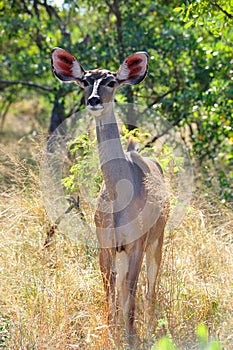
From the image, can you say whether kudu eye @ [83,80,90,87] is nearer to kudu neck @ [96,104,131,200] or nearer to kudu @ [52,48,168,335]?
kudu @ [52,48,168,335]

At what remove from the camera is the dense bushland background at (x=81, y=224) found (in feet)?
16.4

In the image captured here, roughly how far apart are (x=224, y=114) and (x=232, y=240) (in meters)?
2.21

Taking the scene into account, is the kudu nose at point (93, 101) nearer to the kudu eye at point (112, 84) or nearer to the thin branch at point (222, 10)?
the kudu eye at point (112, 84)

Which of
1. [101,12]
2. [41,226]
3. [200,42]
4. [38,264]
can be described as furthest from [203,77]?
[38,264]

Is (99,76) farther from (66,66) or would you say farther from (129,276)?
(129,276)

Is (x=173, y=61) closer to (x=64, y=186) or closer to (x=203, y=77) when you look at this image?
(x=203, y=77)

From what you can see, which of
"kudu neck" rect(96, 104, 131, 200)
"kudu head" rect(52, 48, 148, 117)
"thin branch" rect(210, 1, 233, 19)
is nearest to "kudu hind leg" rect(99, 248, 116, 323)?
A: "kudu neck" rect(96, 104, 131, 200)

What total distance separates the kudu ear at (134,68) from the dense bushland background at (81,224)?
94 centimetres

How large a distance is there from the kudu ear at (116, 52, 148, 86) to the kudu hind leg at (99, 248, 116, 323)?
131 centimetres

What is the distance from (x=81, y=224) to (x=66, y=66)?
64.9 inches

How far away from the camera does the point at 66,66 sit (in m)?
5.51

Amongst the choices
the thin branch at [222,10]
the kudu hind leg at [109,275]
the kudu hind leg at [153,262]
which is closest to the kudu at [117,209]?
the kudu hind leg at [109,275]

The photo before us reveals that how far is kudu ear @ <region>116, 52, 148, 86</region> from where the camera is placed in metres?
5.45

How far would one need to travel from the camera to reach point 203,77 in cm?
898
